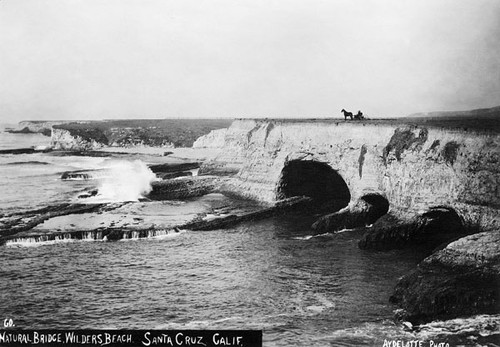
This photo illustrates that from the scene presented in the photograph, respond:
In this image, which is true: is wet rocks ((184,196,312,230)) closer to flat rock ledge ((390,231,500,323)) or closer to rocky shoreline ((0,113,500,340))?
rocky shoreline ((0,113,500,340))

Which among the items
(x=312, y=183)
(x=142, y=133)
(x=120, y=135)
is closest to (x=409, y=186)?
(x=312, y=183)

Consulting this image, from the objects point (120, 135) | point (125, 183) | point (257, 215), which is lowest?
point (257, 215)

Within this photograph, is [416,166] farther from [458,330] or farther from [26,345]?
[26,345]

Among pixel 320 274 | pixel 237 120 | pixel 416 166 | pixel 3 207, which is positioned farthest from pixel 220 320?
pixel 237 120

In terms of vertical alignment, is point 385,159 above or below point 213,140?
below

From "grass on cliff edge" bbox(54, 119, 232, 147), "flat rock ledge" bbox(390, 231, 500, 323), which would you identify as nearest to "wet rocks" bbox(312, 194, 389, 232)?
"flat rock ledge" bbox(390, 231, 500, 323)

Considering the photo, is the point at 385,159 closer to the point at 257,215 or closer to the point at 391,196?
the point at 391,196
